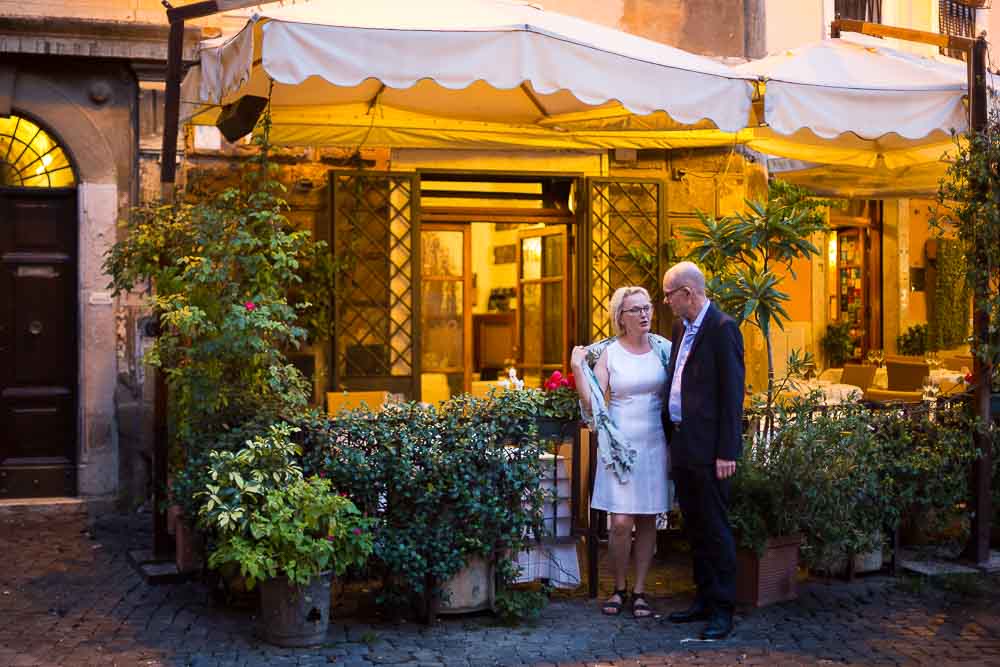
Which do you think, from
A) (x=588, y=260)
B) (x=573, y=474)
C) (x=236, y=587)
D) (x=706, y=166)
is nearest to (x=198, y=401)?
(x=236, y=587)

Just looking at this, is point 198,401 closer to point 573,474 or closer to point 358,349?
point 573,474

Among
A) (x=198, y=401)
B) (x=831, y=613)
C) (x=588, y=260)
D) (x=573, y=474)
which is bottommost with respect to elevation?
(x=831, y=613)

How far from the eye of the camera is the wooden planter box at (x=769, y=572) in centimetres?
701

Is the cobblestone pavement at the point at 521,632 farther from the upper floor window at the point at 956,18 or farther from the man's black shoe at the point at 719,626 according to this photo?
the upper floor window at the point at 956,18

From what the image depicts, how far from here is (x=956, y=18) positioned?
1723 cm

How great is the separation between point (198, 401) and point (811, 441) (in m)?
3.43

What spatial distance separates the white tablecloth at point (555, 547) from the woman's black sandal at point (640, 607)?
0.38 metres

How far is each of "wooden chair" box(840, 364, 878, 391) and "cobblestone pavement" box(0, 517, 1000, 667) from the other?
465 cm

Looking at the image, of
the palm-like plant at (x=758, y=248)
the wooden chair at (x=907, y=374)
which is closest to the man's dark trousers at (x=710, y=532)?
the palm-like plant at (x=758, y=248)

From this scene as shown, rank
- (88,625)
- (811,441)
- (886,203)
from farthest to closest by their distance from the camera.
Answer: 1. (886,203)
2. (811,441)
3. (88,625)

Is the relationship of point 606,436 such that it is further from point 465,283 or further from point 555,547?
point 465,283

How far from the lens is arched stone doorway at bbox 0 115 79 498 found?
32.7ft

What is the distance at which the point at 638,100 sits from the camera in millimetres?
7262

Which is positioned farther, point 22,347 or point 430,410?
point 22,347
